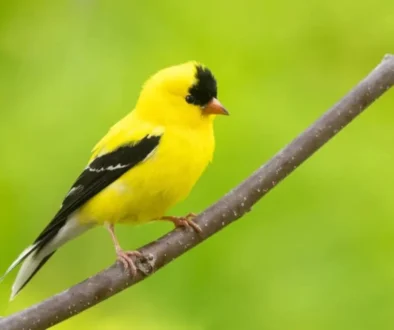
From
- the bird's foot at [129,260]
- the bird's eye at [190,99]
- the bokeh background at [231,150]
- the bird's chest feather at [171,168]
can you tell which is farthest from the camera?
the bokeh background at [231,150]

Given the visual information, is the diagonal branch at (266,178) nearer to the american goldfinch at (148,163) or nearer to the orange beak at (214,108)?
the american goldfinch at (148,163)

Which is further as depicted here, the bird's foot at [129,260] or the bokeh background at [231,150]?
the bokeh background at [231,150]

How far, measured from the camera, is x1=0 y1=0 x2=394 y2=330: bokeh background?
2.19 metres

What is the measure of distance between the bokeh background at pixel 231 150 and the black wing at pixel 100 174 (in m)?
0.35

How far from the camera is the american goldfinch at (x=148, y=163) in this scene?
6.04ft

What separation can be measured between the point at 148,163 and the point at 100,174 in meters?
0.16

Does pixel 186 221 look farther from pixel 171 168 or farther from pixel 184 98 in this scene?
pixel 184 98

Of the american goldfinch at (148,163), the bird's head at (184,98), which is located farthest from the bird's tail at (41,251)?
the bird's head at (184,98)

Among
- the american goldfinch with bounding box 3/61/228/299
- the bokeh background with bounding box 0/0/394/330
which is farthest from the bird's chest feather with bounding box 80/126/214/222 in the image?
the bokeh background with bounding box 0/0/394/330

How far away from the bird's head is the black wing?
0.27 ft

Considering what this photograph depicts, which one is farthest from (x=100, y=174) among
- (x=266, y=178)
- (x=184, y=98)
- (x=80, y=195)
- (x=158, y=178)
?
(x=266, y=178)

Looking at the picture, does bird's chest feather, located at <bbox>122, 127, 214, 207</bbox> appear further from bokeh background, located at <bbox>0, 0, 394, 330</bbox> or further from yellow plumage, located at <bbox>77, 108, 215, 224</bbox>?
bokeh background, located at <bbox>0, 0, 394, 330</bbox>

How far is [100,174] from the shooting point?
1936 mm

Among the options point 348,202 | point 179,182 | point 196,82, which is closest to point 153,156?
point 179,182
